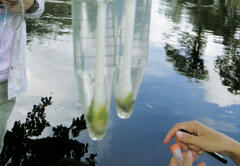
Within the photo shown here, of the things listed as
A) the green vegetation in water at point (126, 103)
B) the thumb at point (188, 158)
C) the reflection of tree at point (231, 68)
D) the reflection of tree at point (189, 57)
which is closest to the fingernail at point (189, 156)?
the thumb at point (188, 158)

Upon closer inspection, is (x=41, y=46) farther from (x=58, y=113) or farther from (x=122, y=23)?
(x=122, y=23)

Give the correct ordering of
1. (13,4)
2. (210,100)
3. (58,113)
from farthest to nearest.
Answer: (210,100) < (58,113) < (13,4)

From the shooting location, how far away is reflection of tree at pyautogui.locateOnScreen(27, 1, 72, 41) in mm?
5879

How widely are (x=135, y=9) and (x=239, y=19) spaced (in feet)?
32.5

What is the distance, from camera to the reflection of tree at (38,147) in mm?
2324

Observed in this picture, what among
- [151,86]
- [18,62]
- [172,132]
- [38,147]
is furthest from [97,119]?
[151,86]

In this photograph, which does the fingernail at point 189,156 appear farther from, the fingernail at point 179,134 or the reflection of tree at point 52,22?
the reflection of tree at point 52,22

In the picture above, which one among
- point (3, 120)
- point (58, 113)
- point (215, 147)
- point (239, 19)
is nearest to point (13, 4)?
point (3, 120)

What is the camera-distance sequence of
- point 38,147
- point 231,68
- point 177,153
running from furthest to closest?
point 231,68 < point 38,147 < point 177,153

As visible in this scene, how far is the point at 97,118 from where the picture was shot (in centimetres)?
45

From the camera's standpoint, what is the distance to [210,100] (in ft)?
12.7

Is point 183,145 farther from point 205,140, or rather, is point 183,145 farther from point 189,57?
point 189,57

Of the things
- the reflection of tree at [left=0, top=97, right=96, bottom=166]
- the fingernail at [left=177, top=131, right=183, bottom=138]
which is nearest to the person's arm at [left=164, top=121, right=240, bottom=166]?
the fingernail at [left=177, top=131, right=183, bottom=138]

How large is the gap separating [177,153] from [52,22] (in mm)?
6271
